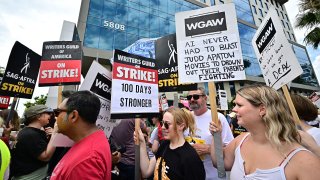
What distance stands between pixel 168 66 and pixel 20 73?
308 centimetres

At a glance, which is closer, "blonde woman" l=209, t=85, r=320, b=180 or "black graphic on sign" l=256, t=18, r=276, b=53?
"blonde woman" l=209, t=85, r=320, b=180

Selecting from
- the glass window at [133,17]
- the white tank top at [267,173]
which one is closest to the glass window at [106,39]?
the glass window at [133,17]

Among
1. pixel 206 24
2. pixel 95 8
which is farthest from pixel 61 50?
pixel 95 8

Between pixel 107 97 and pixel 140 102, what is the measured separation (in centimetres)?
46

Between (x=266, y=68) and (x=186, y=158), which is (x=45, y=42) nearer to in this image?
(x=186, y=158)

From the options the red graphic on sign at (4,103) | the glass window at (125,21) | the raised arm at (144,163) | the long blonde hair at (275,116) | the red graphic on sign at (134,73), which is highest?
the glass window at (125,21)

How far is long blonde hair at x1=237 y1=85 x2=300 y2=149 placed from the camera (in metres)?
1.51

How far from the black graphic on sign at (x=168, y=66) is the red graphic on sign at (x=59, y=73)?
1659 mm

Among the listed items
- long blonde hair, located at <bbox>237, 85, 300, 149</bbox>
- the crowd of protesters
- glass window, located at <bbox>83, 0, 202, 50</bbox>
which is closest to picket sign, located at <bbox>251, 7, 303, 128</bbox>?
the crowd of protesters

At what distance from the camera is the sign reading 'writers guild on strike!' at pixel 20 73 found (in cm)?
394

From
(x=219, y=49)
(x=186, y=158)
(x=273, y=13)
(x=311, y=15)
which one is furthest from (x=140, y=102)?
(x=311, y=15)

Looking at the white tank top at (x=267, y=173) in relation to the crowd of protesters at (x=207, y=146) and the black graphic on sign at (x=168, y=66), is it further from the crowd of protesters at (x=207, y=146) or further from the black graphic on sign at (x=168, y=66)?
the black graphic on sign at (x=168, y=66)

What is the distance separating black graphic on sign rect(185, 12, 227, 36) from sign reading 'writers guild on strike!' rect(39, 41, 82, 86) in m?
2.38

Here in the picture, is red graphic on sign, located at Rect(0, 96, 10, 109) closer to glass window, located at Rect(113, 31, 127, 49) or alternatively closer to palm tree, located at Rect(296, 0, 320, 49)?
palm tree, located at Rect(296, 0, 320, 49)
